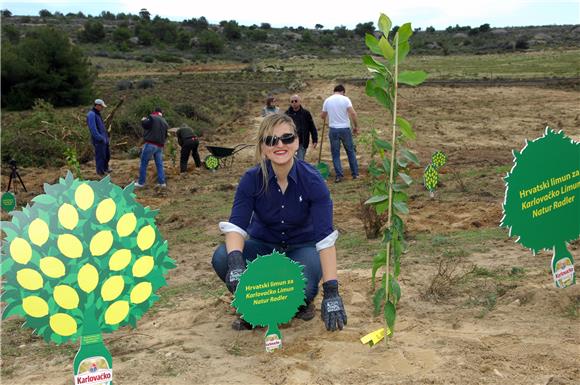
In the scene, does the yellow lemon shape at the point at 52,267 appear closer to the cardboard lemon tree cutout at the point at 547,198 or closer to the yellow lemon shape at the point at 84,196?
the yellow lemon shape at the point at 84,196

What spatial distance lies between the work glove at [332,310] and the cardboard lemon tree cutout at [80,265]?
0.98 meters

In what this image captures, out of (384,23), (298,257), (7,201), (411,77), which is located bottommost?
(7,201)

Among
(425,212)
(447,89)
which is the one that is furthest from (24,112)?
(425,212)

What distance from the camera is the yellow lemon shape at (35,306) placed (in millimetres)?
2654

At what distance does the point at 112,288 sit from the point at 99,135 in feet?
26.1

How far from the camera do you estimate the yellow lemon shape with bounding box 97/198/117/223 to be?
2.79m

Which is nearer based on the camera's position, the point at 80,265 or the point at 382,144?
the point at 80,265

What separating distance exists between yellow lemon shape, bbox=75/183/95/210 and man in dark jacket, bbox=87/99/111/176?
25.7 ft

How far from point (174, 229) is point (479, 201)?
12.0ft

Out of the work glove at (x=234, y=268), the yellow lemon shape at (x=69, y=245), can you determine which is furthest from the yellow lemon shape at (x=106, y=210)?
the work glove at (x=234, y=268)

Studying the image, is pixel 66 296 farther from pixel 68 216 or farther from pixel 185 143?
pixel 185 143

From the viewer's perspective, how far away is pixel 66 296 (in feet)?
8.93

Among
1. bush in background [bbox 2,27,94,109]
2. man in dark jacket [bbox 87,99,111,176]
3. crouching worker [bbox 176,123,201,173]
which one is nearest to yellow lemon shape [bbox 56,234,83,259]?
man in dark jacket [bbox 87,99,111,176]

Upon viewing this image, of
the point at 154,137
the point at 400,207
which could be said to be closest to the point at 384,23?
the point at 400,207
